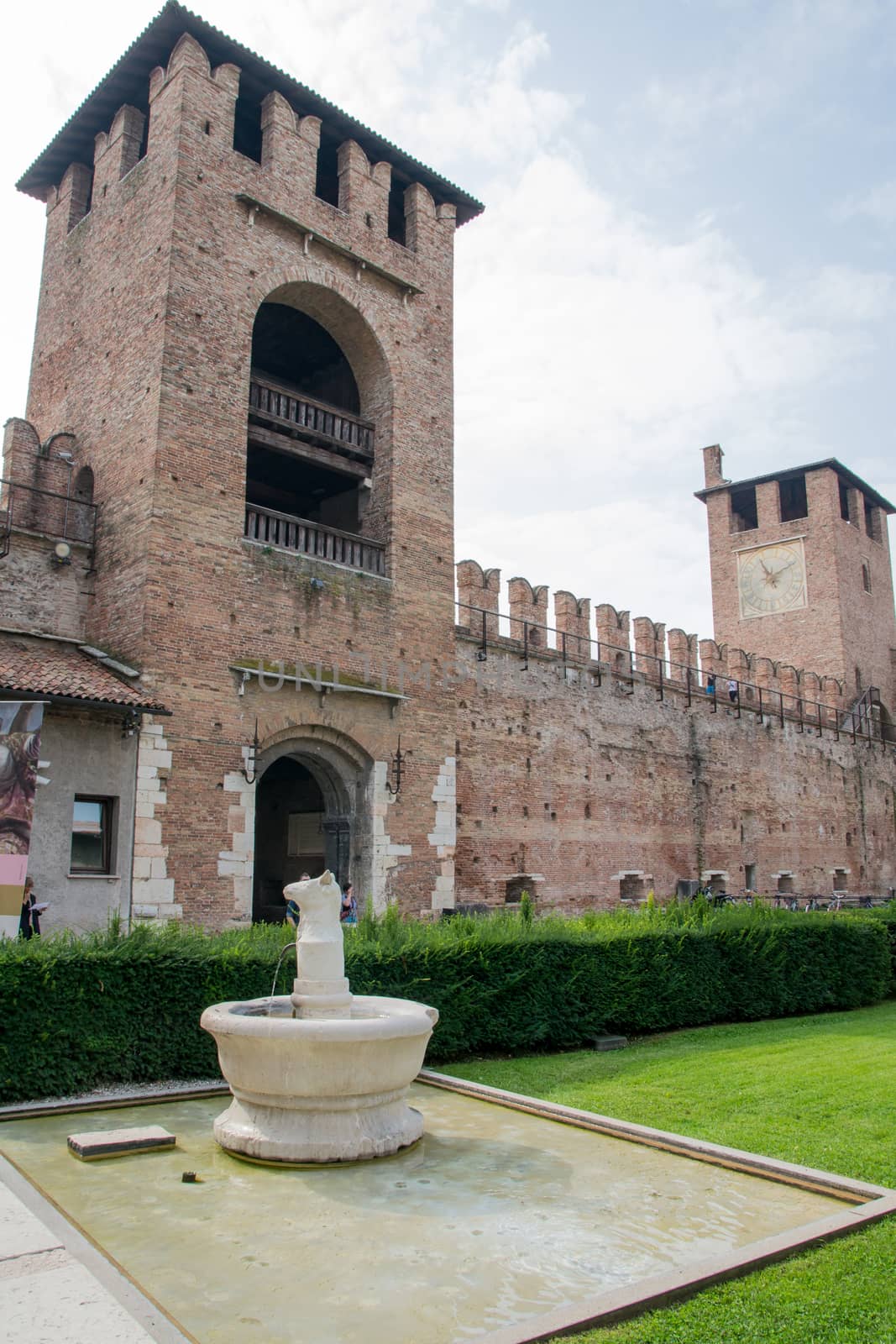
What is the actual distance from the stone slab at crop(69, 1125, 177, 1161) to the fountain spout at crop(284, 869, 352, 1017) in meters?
1.10

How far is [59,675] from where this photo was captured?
472 inches

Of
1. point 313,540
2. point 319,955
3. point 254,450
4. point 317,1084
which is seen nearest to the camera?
point 317,1084

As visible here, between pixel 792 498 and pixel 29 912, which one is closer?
pixel 29 912

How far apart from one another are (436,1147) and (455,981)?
3245mm

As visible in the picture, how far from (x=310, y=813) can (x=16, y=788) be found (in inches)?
270

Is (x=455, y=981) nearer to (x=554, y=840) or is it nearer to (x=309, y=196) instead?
(x=554, y=840)

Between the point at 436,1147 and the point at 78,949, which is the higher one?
the point at 78,949

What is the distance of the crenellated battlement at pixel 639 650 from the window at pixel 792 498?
261 inches

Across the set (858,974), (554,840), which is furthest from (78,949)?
(554,840)

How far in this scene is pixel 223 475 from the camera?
13984 mm

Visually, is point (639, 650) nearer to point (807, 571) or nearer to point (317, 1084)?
point (807, 571)

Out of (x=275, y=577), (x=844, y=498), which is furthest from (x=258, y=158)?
(x=844, y=498)

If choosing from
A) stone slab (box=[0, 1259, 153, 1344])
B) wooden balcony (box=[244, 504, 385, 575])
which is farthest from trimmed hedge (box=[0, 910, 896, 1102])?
wooden balcony (box=[244, 504, 385, 575])

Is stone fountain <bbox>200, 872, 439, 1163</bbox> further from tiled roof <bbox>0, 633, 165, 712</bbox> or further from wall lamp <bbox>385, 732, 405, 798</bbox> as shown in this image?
wall lamp <bbox>385, 732, 405, 798</bbox>
